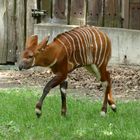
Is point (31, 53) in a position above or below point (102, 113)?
above

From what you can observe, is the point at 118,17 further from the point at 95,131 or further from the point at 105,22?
the point at 95,131

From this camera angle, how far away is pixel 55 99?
8.94m

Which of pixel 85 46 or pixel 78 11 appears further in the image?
pixel 78 11

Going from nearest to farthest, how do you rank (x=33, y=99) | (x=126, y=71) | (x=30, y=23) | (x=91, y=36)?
(x=91, y=36) < (x=33, y=99) < (x=126, y=71) < (x=30, y=23)

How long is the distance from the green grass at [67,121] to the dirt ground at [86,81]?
1030 millimetres

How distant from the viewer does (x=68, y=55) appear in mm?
7273

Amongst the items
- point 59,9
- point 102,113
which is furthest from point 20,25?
point 102,113

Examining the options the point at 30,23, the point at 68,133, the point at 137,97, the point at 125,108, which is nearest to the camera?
the point at 68,133

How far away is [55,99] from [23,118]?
5.47ft

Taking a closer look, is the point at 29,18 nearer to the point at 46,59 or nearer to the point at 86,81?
the point at 86,81

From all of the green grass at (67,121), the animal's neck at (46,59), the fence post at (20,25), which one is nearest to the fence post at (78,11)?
the fence post at (20,25)

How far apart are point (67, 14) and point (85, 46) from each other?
4998mm

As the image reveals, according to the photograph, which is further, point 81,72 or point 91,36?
point 81,72

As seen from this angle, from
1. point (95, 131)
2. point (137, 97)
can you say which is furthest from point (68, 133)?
point (137, 97)
